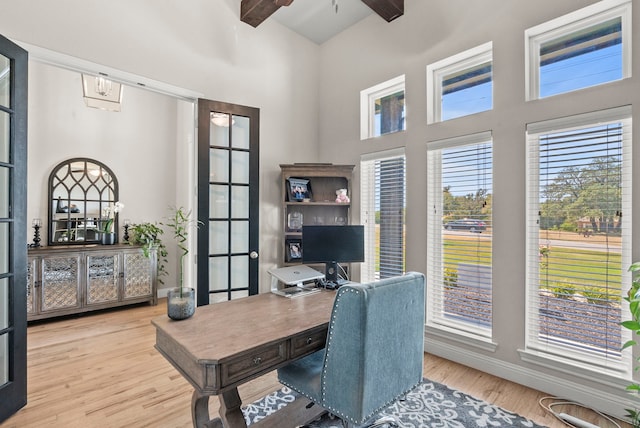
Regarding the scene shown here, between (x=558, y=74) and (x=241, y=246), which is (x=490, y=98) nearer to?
(x=558, y=74)

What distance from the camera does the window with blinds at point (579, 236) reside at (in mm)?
1977

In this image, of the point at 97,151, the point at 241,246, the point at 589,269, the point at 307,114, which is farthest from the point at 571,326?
the point at 97,151

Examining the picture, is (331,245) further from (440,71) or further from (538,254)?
(440,71)

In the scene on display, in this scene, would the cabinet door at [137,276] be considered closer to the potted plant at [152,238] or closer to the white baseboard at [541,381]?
the potted plant at [152,238]

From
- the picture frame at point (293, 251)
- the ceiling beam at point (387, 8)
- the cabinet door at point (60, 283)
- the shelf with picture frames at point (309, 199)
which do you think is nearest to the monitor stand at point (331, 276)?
the shelf with picture frames at point (309, 199)

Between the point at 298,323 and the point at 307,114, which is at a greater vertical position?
the point at 307,114

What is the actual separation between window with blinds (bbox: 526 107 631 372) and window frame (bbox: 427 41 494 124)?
767mm

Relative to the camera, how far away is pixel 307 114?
3771 mm

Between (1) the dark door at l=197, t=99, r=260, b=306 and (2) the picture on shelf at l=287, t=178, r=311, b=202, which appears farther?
(2) the picture on shelf at l=287, t=178, r=311, b=202

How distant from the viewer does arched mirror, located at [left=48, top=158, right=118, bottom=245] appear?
13.6 feet

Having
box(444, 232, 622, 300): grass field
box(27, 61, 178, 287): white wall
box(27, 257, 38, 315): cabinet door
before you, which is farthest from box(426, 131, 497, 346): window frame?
box(27, 257, 38, 315): cabinet door

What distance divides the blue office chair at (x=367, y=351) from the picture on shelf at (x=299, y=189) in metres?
1.92

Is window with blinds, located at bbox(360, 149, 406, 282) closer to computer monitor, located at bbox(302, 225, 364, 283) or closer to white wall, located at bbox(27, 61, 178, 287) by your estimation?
computer monitor, located at bbox(302, 225, 364, 283)

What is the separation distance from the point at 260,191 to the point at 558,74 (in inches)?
109
